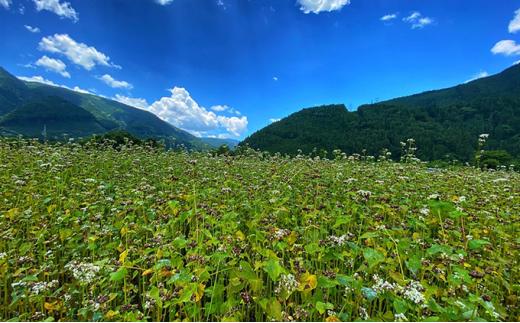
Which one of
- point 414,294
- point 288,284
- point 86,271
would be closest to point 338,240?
point 288,284

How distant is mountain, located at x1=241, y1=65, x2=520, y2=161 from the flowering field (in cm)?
7118

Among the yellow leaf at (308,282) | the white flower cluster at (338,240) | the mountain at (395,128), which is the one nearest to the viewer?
the yellow leaf at (308,282)

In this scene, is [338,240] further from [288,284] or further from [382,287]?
[288,284]

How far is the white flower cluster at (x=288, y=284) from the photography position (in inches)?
106

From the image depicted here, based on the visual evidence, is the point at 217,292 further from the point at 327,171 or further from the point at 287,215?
the point at 327,171

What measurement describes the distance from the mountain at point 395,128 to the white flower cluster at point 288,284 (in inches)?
2942

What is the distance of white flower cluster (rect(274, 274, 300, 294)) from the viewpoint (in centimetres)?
269

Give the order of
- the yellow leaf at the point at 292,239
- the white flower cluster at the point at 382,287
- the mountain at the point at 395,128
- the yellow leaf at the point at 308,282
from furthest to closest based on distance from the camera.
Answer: the mountain at the point at 395,128, the yellow leaf at the point at 292,239, the yellow leaf at the point at 308,282, the white flower cluster at the point at 382,287

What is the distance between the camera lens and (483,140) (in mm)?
8609

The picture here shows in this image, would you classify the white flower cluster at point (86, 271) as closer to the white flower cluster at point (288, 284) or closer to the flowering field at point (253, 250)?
the flowering field at point (253, 250)

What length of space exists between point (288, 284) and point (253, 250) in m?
1.10

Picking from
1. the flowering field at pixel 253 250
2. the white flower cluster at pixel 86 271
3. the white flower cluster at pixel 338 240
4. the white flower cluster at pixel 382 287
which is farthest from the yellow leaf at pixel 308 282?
the white flower cluster at pixel 86 271

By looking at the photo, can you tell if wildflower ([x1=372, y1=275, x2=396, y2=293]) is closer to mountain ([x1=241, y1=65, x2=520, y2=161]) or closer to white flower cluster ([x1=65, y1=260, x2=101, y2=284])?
white flower cluster ([x1=65, y1=260, x2=101, y2=284])

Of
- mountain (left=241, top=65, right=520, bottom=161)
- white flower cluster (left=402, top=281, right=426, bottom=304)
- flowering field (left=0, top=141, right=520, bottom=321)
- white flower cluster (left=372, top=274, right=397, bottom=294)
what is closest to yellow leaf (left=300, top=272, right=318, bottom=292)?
flowering field (left=0, top=141, right=520, bottom=321)
